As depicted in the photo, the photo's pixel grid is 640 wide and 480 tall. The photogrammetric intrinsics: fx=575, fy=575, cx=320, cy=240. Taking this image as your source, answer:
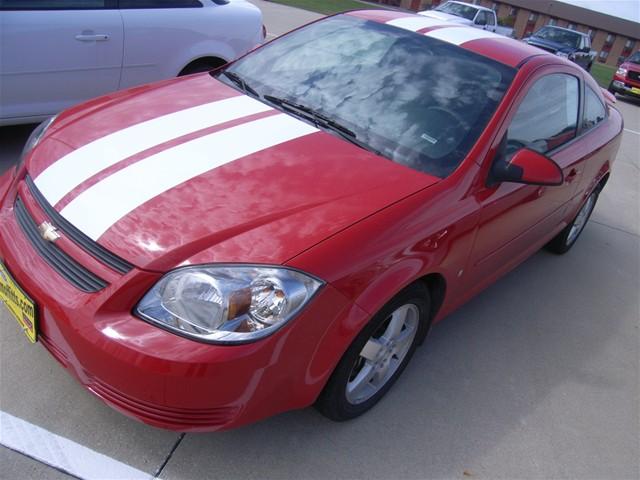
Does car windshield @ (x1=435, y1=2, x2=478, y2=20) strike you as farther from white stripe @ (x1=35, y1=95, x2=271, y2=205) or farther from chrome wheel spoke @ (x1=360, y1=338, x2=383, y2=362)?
chrome wheel spoke @ (x1=360, y1=338, x2=383, y2=362)

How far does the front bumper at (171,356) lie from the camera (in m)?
1.78

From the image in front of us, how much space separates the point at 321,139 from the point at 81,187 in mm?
1029

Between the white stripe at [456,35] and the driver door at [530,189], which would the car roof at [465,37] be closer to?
the white stripe at [456,35]

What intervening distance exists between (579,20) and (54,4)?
192ft

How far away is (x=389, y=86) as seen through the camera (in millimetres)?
2867

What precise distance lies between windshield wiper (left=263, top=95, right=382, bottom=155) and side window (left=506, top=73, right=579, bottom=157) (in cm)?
75

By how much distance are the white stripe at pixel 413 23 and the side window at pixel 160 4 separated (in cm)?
220

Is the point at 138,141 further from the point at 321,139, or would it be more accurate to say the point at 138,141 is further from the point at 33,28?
the point at 33,28

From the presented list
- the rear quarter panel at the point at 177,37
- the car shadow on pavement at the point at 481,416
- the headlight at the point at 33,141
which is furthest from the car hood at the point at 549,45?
the headlight at the point at 33,141

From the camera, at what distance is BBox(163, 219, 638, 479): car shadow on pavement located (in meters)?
2.26

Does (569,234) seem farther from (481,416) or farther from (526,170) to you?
(481,416)

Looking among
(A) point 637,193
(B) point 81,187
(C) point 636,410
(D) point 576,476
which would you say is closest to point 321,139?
(B) point 81,187

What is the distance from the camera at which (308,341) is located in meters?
1.92

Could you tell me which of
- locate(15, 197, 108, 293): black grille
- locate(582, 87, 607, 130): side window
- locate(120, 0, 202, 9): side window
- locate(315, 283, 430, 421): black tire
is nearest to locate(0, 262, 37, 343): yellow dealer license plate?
locate(15, 197, 108, 293): black grille
